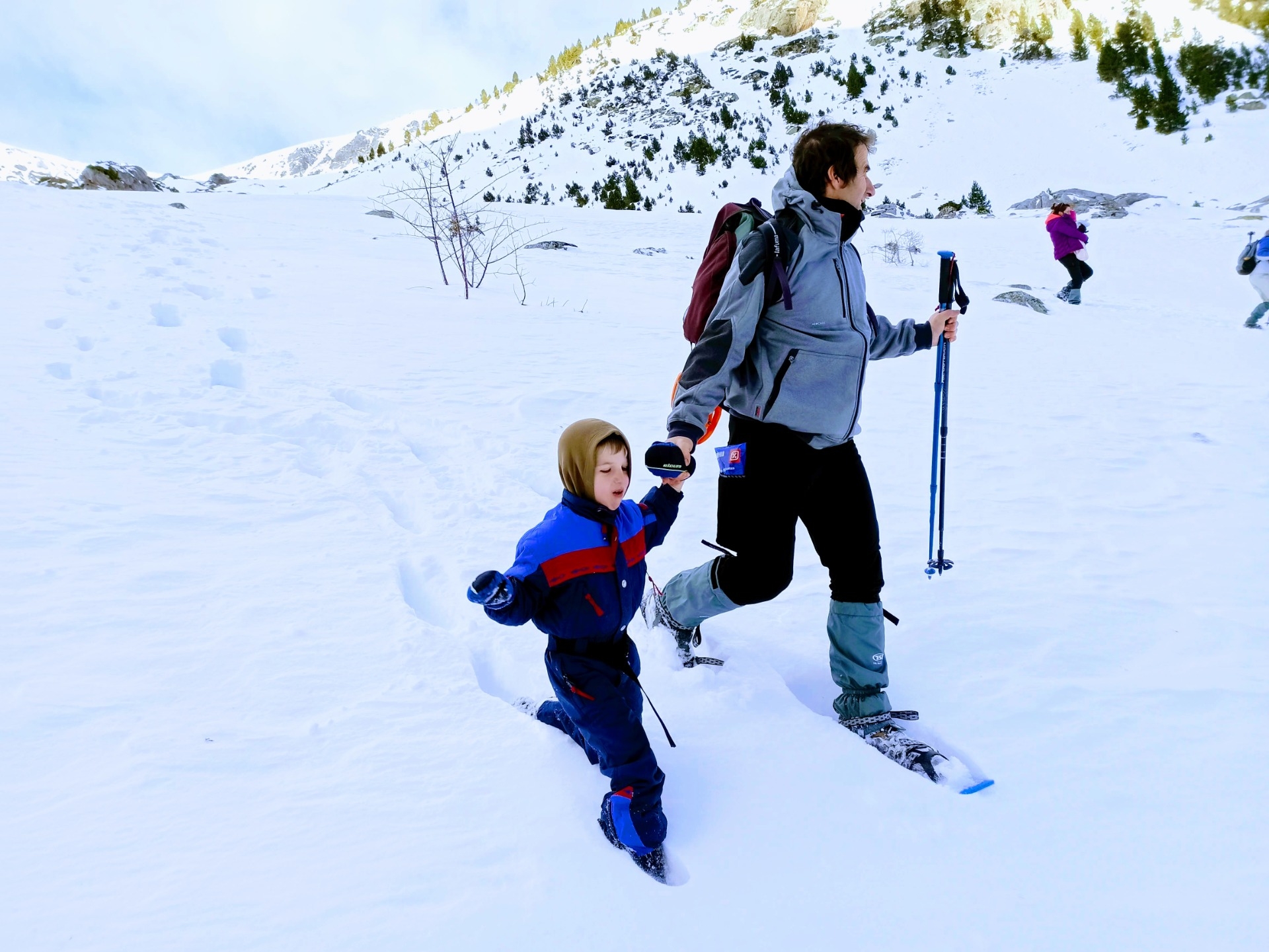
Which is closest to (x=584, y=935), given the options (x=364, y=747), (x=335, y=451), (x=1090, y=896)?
(x=364, y=747)

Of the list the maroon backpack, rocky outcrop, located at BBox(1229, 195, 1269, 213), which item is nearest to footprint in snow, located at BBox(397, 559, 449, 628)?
the maroon backpack

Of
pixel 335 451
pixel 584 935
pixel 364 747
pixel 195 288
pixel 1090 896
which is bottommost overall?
pixel 1090 896

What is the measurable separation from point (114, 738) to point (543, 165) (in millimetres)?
27359

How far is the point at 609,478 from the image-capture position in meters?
1.73

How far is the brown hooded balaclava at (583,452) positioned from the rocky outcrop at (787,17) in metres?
39.8

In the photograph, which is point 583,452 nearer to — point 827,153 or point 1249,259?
point 827,153

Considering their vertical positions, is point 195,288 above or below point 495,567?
above

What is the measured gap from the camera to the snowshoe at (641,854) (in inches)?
61.2

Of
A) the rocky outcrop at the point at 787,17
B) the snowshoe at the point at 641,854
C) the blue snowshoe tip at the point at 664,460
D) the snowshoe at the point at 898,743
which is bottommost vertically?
the snowshoe at the point at 898,743

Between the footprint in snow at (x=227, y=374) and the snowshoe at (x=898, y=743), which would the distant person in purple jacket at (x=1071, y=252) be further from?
the footprint in snow at (x=227, y=374)

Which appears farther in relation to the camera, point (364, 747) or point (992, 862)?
point (364, 747)

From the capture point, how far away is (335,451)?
3584 mm

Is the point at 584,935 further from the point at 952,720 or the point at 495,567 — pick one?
the point at 495,567

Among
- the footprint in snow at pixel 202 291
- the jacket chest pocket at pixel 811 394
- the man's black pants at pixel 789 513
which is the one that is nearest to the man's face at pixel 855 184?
the jacket chest pocket at pixel 811 394
